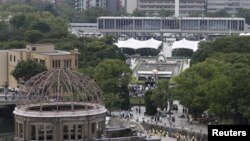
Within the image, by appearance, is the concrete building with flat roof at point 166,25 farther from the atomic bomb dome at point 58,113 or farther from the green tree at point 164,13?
the atomic bomb dome at point 58,113

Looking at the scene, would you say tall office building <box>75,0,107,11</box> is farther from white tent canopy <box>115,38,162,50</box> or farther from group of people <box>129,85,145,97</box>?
group of people <box>129,85,145,97</box>

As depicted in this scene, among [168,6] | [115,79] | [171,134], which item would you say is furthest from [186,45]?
[171,134]

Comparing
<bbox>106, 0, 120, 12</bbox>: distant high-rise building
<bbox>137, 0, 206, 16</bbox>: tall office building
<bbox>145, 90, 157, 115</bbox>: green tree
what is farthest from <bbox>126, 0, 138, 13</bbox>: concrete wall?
<bbox>145, 90, 157, 115</bbox>: green tree

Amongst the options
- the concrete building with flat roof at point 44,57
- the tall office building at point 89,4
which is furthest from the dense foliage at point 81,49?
the tall office building at point 89,4

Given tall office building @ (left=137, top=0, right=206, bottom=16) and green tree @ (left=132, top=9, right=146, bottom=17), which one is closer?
green tree @ (left=132, top=9, right=146, bottom=17)

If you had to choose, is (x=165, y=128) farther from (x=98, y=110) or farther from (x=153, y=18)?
(x=153, y=18)
